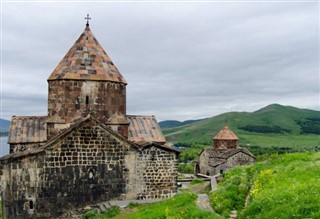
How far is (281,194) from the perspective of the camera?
8.20 m

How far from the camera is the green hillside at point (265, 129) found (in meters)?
132

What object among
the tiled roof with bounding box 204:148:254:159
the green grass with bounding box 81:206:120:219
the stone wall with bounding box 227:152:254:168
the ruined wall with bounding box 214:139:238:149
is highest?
the ruined wall with bounding box 214:139:238:149

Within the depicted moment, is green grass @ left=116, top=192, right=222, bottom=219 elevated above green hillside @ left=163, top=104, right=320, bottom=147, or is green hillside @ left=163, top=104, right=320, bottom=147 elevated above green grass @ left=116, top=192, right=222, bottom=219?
green hillside @ left=163, top=104, right=320, bottom=147

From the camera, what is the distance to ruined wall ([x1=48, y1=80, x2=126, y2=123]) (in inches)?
639

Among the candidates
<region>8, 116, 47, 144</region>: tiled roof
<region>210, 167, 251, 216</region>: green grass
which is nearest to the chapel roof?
<region>8, 116, 47, 144</region>: tiled roof

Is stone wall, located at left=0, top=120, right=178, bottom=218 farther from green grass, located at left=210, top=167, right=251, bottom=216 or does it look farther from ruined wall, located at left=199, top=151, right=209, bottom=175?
ruined wall, located at left=199, top=151, right=209, bottom=175

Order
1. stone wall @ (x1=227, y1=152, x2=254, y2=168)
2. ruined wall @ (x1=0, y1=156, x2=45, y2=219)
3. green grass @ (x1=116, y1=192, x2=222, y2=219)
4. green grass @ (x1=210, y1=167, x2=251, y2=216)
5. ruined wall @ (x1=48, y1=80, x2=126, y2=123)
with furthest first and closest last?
stone wall @ (x1=227, y1=152, x2=254, y2=168) → ruined wall @ (x1=48, y1=80, x2=126, y2=123) → ruined wall @ (x1=0, y1=156, x2=45, y2=219) → green grass @ (x1=210, y1=167, x2=251, y2=216) → green grass @ (x1=116, y1=192, x2=222, y2=219)

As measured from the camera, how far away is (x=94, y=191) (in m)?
15.1

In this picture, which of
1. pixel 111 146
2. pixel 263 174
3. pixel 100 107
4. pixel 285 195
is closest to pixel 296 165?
pixel 263 174

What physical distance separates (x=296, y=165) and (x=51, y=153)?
894 cm

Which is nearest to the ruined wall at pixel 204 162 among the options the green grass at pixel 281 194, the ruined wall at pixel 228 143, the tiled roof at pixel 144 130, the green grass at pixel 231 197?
the ruined wall at pixel 228 143

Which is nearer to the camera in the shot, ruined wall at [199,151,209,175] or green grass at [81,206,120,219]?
green grass at [81,206,120,219]

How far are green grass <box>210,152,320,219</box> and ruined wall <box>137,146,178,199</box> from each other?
3.76 m

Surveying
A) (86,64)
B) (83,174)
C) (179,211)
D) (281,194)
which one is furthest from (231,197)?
(86,64)
